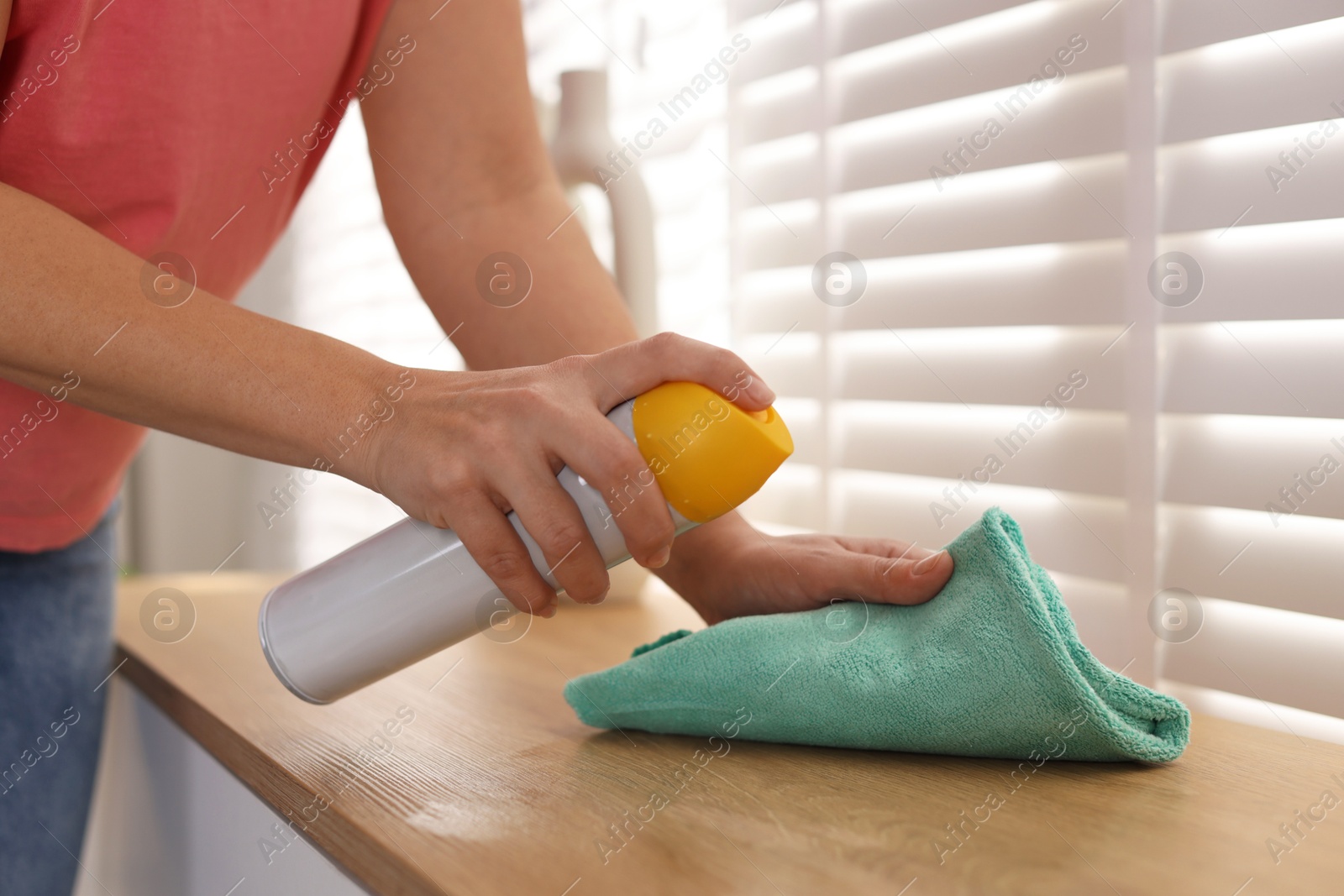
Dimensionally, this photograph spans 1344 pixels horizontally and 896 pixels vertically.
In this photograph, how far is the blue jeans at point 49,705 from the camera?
2.35 feet

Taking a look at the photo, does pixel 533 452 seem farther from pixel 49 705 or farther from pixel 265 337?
pixel 49 705

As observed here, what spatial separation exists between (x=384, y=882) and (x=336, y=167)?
1.35 meters

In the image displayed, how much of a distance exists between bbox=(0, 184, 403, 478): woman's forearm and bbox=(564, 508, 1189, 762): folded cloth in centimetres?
21

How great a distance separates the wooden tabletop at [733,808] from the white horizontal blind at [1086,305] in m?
0.11

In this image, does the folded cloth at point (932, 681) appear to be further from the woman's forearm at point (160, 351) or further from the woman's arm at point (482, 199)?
the woman's forearm at point (160, 351)

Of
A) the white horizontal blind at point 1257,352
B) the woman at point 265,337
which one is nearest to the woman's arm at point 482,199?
→ the woman at point 265,337

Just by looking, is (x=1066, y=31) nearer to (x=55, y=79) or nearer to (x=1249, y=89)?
(x=1249, y=89)

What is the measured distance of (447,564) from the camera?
49 centimetres

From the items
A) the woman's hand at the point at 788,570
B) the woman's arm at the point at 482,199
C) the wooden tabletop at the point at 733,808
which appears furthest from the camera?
the woman's arm at the point at 482,199

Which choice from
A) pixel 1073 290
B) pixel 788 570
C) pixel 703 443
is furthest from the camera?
pixel 1073 290

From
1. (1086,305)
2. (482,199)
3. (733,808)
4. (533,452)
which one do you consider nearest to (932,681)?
(733,808)

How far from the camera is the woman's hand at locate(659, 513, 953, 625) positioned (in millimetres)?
541

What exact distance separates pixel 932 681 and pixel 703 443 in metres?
0.17

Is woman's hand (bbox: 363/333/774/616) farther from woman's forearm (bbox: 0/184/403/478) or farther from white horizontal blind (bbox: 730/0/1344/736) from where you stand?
white horizontal blind (bbox: 730/0/1344/736)
